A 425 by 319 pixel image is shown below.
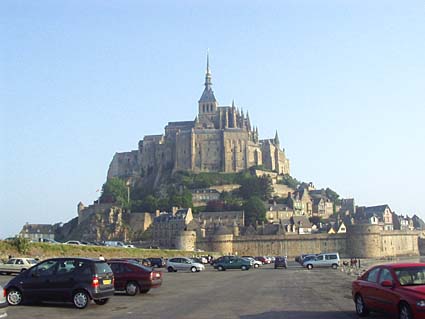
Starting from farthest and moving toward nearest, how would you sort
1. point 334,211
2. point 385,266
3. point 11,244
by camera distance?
point 334,211 < point 11,244 < point 385,266

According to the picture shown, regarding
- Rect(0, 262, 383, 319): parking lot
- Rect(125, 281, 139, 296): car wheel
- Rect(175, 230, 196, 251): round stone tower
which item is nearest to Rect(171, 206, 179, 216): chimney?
Rect(175, 230, 196, 251): round stone tower

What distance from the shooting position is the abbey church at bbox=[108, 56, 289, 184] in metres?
147

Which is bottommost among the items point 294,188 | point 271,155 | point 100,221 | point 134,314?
point 134,314

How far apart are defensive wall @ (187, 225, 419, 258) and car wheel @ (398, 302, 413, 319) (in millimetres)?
87714

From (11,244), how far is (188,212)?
69458 millimetres

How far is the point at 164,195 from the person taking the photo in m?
137

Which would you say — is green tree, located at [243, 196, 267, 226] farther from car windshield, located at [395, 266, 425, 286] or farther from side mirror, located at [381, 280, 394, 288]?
side mirror, located at [381, 280, 394, 288]

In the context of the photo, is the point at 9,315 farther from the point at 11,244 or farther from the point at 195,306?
the point at 11,244

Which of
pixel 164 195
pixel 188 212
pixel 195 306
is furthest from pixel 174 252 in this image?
pixel 195 306

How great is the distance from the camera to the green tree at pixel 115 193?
132m

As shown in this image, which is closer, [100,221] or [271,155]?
[100,221]

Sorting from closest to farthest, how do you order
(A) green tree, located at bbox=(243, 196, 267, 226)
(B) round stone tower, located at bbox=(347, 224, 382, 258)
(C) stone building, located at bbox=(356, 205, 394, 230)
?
(B) round stone tower, located at bbox=(347, 224, 382, 258), (A) green tree, located at bbox=(243, 196, 267, 226), (C) stone building, located at bbox=(356, 205, 394, 230)

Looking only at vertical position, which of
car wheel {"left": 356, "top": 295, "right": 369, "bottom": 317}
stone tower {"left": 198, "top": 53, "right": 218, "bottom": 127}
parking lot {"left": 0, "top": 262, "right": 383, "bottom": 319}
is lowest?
parking lot {"left": 0, "top": 262, "right": 383, "bottom": 319}

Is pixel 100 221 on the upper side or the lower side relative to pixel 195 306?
upper
